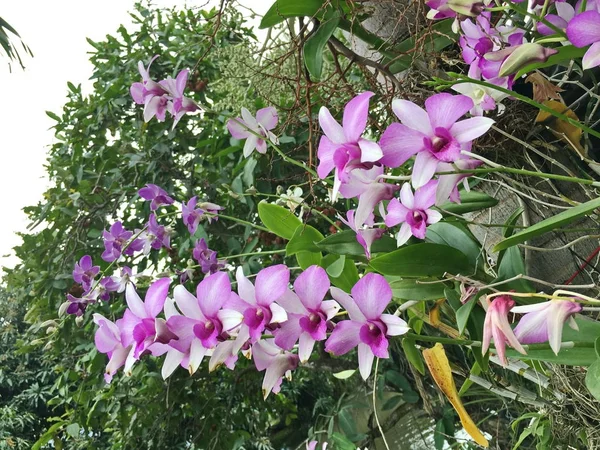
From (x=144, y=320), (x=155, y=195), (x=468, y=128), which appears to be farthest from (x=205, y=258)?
(x=468, y=128)

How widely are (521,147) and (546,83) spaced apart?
0.09m

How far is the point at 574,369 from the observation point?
570mm

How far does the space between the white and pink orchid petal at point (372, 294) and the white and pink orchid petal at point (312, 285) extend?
0.02 metres

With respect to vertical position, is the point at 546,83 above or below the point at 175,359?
above

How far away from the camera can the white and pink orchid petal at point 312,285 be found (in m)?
0.36

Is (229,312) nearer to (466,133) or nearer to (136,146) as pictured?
(466,133)

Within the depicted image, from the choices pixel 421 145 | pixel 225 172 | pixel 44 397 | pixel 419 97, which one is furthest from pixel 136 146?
pixel 44 397

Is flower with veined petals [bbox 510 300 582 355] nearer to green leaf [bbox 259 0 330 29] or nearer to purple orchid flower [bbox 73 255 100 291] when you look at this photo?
green leaf [bbox 259 0 330 29]

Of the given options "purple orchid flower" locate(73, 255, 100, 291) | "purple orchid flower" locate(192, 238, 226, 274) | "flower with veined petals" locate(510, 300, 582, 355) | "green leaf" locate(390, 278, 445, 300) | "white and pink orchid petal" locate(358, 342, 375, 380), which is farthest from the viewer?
"purple orchid flower" locate(73, 255, 100, 291)

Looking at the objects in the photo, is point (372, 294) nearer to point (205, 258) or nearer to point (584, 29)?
point (584, 29)

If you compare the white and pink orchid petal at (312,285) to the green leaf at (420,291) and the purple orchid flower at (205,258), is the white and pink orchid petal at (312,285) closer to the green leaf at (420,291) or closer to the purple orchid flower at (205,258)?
the green leaf at (420,291)

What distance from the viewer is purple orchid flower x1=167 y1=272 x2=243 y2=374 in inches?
14.1

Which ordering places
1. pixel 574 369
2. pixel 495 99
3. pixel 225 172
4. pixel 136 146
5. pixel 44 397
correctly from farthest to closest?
pixel 44 397 → pixel 136 146 → pixel 225 172 → pixel 574 369 → pixel 495 99

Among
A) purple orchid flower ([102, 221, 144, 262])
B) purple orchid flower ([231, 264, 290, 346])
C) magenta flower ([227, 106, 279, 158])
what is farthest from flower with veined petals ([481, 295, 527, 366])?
purple orchid flower ([102, 221, 144, 262])
